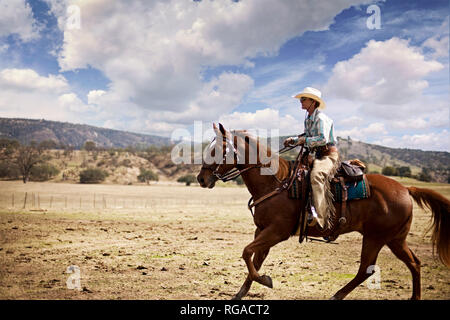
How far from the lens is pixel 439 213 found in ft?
19.5

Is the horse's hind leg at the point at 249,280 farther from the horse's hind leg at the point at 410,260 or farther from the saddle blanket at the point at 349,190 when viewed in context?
the horse's hind leg at the point at 410,260

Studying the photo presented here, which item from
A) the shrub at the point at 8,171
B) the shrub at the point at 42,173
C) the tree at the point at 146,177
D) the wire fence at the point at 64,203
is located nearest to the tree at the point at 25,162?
the shrub at the point at 8,171

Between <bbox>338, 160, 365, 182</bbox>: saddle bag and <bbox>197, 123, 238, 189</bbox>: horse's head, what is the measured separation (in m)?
2.22

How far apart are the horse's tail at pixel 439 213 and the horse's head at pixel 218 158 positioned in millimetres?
3874

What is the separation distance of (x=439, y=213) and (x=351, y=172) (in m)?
2.20

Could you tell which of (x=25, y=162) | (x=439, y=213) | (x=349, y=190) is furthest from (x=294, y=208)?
(x=25, y=162)

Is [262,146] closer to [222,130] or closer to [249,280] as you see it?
[222,130]

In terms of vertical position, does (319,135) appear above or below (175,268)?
above

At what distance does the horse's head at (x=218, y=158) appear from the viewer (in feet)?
18.2
